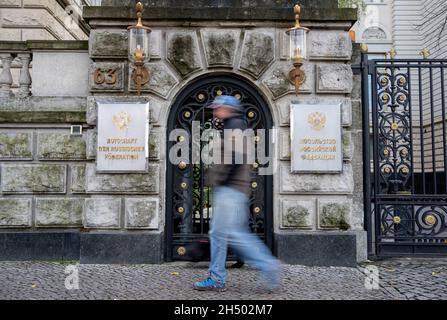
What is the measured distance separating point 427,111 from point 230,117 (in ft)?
54.0

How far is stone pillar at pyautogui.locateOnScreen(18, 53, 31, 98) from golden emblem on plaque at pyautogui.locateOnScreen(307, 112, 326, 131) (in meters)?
4.54

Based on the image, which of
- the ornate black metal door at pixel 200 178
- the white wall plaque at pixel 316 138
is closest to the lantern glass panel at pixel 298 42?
the white wall plaque at pixel 316 138

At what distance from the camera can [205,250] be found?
18.9 ft

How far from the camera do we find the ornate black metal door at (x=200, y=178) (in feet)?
21.7

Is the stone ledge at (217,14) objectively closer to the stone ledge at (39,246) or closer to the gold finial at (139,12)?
the gold finial at (139,12)

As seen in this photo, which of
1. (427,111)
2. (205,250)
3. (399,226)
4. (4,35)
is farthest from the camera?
(427,111)

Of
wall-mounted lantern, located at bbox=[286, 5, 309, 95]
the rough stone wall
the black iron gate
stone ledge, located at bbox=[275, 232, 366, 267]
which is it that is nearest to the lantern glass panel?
wall-mounted lantern, located at bbox=[286, 5, 309, 95]

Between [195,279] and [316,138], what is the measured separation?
277 cm

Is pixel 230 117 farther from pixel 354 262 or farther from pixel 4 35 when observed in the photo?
pixel 4 35

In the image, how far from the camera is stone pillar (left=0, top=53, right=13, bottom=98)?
6867 millimetres

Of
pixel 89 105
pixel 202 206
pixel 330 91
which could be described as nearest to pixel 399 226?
pixel 330 91

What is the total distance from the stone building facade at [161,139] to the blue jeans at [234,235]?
5.91 feet

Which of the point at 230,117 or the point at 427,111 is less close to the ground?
the point at 427,111

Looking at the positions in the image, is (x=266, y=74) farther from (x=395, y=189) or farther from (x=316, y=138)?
(x=395, y=189)
